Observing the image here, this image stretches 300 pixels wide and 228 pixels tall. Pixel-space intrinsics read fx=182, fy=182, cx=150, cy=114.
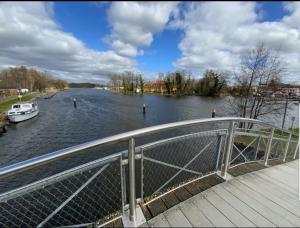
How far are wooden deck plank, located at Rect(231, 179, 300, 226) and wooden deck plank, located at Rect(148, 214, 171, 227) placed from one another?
1.25 metres

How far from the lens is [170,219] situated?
1.92m

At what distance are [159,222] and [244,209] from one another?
1016 mm

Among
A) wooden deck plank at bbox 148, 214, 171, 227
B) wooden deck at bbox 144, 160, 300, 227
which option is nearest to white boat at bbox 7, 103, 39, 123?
wooden deck plank at bbox 148, 214, 171, 227

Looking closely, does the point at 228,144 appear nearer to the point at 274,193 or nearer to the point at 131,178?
the point at 274,193

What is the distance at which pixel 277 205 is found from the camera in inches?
88.1

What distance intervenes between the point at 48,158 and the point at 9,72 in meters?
90.0

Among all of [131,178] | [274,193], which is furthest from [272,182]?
[131,178]

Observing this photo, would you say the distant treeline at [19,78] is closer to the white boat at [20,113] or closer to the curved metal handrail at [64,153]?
the white boat at [20,113]

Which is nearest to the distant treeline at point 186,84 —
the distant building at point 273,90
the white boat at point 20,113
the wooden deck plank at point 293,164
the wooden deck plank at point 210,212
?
the distant building at point 273,90

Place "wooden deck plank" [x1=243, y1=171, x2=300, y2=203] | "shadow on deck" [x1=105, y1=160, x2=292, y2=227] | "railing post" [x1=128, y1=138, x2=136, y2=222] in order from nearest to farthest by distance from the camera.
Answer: "railing post" [x1=128, y1=138, x2=136, y2=222] → "shadow on deck" [x1=105, y1=160, x2=292, y2=227] → "wooden deck plank" [x1=243, y1=171, x2=300, y2=203]

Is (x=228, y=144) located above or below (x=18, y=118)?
above

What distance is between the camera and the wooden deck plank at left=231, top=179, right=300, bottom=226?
2039 millimetres

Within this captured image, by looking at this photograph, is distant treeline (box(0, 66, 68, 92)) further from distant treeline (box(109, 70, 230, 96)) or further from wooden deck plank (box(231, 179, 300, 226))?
wooden deck plank (box(231, 179, 300, 226))

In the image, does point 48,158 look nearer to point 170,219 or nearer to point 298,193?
point 170,219
